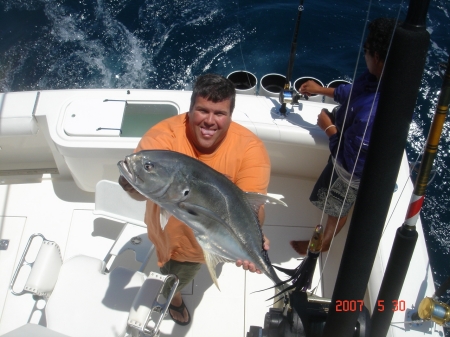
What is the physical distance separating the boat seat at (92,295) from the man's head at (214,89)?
3.20 feet

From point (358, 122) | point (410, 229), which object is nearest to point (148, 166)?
point (410, 229)

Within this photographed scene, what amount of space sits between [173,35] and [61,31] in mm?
1863

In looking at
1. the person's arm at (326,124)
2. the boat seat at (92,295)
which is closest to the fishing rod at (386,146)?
the boat seat at (92,295)

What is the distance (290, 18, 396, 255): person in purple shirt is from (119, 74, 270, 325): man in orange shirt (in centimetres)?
46

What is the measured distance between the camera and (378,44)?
210 centimetres

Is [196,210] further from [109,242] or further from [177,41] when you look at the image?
[177,41]

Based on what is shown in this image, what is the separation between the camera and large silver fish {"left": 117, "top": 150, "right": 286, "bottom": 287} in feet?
5.03

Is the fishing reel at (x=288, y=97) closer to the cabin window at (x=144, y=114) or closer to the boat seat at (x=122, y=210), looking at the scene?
the cabin window at (x=144, y=114)

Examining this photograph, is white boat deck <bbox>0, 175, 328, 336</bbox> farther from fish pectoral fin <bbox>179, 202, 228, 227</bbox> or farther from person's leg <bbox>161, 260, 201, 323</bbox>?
fish pectoral fin <bbox>179, 202, 228, 227</bbox>

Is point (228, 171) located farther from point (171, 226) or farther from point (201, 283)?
point (201, 283)

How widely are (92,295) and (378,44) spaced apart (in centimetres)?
205

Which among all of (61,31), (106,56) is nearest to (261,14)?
(106,56)

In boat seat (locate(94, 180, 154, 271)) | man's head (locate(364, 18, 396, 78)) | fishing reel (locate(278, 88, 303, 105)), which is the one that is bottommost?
boat seat (locate(94, 180, 154, 271))

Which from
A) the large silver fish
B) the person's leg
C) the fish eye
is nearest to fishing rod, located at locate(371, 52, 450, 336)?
the large silver fish
